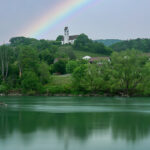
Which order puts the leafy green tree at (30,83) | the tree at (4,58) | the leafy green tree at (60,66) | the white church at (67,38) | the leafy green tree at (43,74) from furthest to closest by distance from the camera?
the white church at (67,38) → the leafy green tree at (60,66) → the tree at (4,58) → the leafy green tree at (43,74) → the leafy green tree at (30,83)

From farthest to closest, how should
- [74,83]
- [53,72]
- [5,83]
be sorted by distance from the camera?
[53,72], [5,83], [74,83]

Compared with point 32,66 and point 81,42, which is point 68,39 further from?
point 32,66

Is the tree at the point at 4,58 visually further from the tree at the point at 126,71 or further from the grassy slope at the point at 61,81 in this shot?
the tree at the point at 126,71

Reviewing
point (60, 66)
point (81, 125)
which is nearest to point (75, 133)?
point (81, 125)

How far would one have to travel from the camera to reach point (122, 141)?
21062 mm

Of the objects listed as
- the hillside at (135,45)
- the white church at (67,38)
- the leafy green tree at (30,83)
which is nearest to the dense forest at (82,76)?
the leafy green tree at (30,83)

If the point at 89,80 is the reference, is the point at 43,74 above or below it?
above

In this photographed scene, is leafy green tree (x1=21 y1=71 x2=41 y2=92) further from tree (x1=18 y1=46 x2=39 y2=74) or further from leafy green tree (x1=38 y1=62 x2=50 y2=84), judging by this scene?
tree (x1=18 y1=46 x2=39 y2=74)

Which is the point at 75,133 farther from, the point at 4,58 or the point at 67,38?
the point at 67,38

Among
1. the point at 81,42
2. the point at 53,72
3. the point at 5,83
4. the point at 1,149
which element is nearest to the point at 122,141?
the point at 1,149

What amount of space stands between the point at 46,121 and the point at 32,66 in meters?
56.5

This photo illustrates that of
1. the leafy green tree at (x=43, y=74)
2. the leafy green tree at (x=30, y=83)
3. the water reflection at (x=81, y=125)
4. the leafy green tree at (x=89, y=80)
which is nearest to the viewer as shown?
the water reflection at (x=81, y=125)

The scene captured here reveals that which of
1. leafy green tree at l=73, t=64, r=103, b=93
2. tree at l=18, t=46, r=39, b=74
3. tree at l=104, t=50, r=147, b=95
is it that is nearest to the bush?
tree at l=18, t=46, r=39, b=74

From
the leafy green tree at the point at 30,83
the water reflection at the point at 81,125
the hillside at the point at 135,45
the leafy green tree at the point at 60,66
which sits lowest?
the water reflection at the point at 81,125
